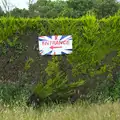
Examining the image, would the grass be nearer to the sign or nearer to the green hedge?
the green hedge

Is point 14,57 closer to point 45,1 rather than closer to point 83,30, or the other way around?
point 83,30

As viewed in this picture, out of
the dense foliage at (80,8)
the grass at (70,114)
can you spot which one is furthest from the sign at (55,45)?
the dense foliage at (80,8)

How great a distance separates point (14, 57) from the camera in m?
9.62

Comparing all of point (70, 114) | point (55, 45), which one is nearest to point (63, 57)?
point (55, 45)

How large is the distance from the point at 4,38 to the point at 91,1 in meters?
21.9

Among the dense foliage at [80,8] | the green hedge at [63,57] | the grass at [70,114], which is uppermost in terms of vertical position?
the dense foliage at [80,8]

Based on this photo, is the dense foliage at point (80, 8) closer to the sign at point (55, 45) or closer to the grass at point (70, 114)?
the sign at point (55, 45)

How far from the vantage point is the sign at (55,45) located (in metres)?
9.58

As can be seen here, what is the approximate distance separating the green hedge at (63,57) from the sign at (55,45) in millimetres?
118

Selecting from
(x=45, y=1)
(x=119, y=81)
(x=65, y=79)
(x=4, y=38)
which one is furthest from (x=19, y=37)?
(x=45, y=1)

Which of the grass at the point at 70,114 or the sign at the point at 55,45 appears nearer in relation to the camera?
the grass at the point at 70,114

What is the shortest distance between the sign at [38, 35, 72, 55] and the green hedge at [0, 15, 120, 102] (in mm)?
118

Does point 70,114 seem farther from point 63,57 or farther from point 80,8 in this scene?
point 80,8

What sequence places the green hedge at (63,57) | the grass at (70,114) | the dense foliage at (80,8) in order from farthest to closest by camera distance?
the dense foliage at (80,8)
the green hedge at (63,57)
the grass at (70,114)
